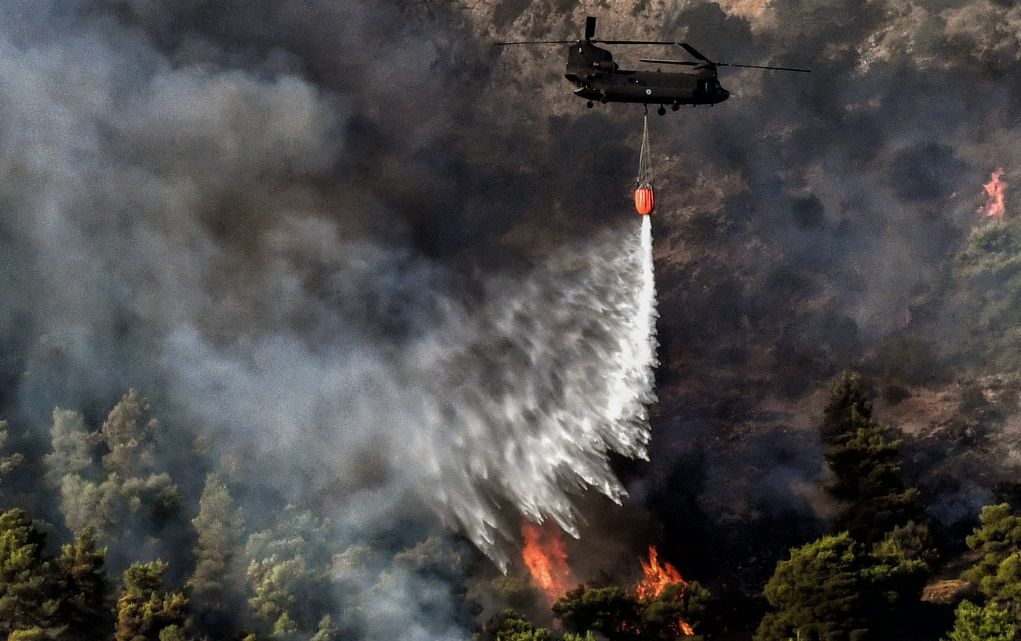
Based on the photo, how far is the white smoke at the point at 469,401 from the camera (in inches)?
3125

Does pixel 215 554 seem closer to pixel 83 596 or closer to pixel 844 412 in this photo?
pixel 83 596

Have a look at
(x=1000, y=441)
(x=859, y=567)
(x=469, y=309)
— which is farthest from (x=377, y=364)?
(x=1000, y=441)

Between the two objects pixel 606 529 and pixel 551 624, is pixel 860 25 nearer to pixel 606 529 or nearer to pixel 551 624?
pixel 606 529

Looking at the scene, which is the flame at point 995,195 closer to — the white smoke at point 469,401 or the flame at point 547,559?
the white smoke at point 469,401

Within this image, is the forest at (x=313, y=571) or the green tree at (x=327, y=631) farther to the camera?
the forest at (x=313, y=571)

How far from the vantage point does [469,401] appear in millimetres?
82500

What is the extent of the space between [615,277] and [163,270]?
87.9ft

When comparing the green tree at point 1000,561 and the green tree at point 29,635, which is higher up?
the green tree at point 29,635

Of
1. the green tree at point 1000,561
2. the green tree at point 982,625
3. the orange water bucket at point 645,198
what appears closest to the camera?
the green tree at point 982,625

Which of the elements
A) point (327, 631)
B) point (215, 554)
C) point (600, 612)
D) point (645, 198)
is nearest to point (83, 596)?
point (215, 554)

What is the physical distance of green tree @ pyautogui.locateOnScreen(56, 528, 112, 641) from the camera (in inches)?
2662

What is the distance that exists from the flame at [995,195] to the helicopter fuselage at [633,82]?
Answer: 3724 centimetres

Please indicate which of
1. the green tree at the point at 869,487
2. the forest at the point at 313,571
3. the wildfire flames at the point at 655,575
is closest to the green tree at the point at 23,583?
the forest at the point at 313,571

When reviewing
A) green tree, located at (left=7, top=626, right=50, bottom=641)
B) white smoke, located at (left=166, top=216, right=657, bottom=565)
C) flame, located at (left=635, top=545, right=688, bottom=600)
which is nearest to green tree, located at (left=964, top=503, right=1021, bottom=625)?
flame, located at (left=635, top=545, right=688, bottom=600)
